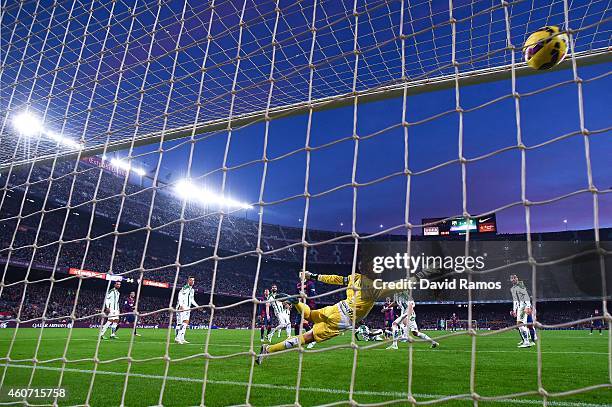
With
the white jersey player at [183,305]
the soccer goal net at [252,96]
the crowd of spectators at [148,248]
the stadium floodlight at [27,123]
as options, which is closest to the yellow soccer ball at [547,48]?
the soccer goal net at [252,96]

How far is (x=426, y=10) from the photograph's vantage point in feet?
13.4

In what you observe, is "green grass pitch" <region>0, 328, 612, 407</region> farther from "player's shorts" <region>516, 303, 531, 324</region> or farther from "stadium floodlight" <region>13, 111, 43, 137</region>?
"stadium floodlight" <region>13, 111, 43, 137</region>

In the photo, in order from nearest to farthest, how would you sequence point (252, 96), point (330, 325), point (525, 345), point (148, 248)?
point (252, 96)
point (330, 325)
point (525, 345)
point (148, 248)

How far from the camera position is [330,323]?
6965mm

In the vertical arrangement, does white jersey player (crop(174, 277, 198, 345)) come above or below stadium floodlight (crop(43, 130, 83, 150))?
below

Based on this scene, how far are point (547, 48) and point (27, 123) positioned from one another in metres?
6.44

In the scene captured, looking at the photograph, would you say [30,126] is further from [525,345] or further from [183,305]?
[525,345]

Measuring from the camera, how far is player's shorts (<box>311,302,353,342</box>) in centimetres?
693

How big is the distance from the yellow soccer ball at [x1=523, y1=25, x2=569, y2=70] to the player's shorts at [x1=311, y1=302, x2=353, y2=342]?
195 inches

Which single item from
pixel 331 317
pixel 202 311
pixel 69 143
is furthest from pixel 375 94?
pixel 202 311

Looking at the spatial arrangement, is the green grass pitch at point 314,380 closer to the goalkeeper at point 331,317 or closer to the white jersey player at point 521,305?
the goalkeeper at point 331,317

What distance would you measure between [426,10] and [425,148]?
174 feet

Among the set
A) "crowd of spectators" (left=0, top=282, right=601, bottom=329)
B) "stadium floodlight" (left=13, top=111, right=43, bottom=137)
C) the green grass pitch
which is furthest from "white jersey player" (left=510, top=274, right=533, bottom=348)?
"crowd of spectators" (left=0, top=282, right=601, bottom=329)

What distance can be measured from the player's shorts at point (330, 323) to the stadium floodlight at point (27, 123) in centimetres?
488
